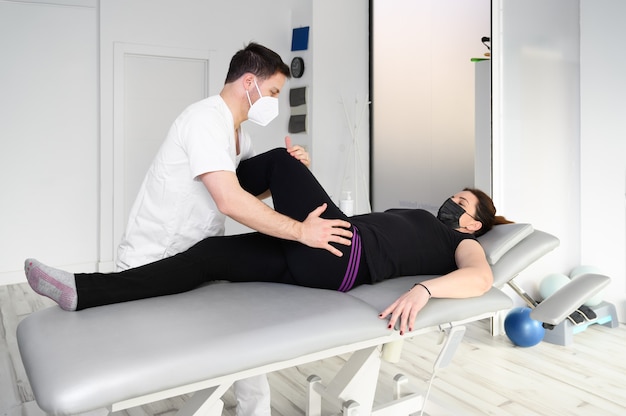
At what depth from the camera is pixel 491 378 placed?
6.86ft

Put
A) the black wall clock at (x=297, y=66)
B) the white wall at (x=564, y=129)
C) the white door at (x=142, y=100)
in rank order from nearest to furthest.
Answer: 1. the white wall at (x=564, y=129)
2. the white door at (x=142, y=100)
3. the black wall clock at (x=297, y=66)

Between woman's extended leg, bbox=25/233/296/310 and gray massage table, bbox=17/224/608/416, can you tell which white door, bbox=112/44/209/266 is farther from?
gray massage table, bbox=17/224/608/416

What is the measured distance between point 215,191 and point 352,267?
1.36 ft

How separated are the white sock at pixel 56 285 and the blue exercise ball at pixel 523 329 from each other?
1.90 meters

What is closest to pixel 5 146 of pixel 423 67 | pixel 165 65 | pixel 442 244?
pixel 165 65

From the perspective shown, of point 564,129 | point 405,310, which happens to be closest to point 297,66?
point 564,129

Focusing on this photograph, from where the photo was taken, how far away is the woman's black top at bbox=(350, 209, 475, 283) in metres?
1.54

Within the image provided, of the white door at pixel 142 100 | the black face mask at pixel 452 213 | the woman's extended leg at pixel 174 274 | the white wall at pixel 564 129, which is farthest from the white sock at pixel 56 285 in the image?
the white door at pixel 142 100

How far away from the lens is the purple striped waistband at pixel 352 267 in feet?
4.78

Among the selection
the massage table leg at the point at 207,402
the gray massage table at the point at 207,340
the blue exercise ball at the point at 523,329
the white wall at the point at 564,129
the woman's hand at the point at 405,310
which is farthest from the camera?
the white wall at the point at 564,129

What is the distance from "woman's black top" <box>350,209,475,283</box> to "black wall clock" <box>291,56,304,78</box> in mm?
2915

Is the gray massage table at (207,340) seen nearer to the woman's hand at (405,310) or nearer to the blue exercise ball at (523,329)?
the woman's hand at (405,310)

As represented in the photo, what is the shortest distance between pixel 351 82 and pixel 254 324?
3645mm

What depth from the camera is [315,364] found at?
2.25m
